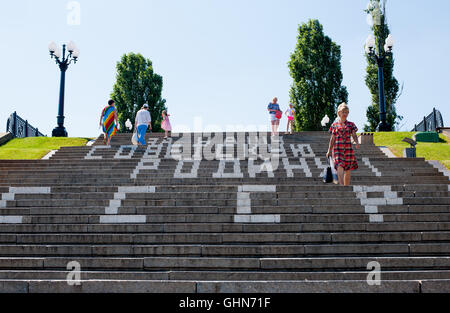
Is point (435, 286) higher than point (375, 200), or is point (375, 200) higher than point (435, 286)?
point (375, 200)

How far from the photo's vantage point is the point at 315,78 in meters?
38.1

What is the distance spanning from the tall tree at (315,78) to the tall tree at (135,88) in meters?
15.8

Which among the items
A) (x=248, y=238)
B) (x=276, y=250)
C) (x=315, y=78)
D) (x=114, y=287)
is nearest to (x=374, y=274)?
(x=276, y=250)

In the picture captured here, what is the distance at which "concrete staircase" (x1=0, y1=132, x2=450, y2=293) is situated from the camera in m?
5.04

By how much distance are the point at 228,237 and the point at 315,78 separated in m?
34.1

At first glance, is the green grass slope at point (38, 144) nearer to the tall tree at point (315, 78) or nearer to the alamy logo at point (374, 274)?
the alamy logo at point (374, 274)

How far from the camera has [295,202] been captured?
7379 millimetres

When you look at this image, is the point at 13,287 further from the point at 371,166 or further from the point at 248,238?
the point at 371,166

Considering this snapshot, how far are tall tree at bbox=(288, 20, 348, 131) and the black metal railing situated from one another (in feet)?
75.5

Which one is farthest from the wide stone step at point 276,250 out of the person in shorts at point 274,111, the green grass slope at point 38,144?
the green grass slope at point 38,144

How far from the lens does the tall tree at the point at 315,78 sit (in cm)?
3756

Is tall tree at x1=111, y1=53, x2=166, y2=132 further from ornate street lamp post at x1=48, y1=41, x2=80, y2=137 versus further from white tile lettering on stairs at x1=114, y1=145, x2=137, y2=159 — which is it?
white tile lettering on stairs at x1=114, y1=145, x2=137, y2=159

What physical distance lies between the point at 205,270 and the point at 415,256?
2.95 m

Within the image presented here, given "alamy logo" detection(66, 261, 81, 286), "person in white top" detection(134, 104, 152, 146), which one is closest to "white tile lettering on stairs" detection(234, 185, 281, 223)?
"alamy logo" detection(66, 261, 81, 286)
